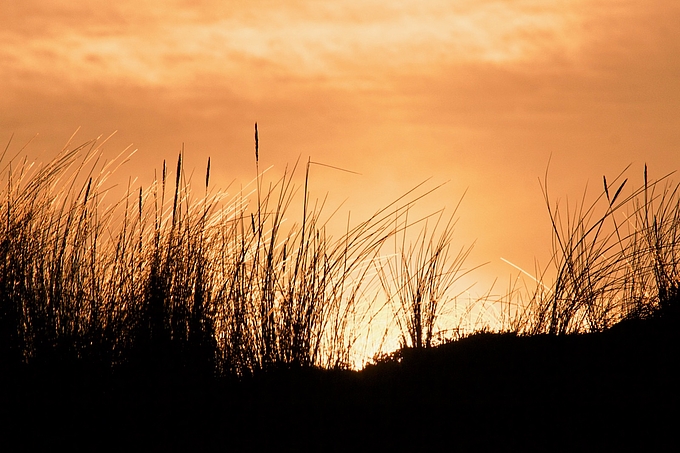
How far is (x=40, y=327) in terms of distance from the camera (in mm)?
3215

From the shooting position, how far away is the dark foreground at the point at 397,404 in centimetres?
252

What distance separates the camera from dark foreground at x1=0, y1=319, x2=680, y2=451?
8.28 feet

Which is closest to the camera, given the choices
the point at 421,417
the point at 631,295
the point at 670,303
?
the point at 421,417

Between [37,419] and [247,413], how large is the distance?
83 cm

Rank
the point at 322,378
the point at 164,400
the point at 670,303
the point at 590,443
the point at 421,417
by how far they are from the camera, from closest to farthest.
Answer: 1. the point at 590,443
2. the point at 421,417
3. the point at 164,400
4. the point at 322,378
5. the point at 670,303

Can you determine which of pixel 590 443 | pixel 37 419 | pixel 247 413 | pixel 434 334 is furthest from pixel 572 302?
pixel 37 419

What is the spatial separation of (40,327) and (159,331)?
55 cm

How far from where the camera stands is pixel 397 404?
2.75 meters

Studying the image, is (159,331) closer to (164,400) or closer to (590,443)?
(164,400)

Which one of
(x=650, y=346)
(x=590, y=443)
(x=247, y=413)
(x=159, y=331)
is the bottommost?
(x=590, y=443)

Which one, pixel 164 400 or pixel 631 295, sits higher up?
pixel 631 295

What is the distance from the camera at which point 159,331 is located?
3154 mm

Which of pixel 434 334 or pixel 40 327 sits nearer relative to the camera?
pixel 40 327

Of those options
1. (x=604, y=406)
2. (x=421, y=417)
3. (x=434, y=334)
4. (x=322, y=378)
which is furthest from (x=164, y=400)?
(x=604, y=406)
